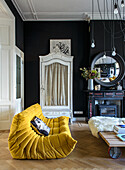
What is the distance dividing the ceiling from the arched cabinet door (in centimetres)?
127

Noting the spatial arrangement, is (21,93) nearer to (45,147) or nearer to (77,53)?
(77,53)

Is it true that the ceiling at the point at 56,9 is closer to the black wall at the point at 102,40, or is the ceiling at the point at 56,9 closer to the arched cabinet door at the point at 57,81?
the black wall at the point at 102,40

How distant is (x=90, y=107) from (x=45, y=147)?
270 centimetres

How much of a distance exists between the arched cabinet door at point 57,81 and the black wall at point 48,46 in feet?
1.15

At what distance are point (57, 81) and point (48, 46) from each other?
1.28 m

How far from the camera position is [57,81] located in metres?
5.13

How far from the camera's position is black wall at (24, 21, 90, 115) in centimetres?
545

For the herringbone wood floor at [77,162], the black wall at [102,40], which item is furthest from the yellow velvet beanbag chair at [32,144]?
the black wall at [102,40]

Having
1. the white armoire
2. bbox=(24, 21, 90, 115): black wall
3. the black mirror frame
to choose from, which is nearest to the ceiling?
bbox=(24, 21, 90, 115): black wall

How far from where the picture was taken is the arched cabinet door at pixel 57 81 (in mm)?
5125

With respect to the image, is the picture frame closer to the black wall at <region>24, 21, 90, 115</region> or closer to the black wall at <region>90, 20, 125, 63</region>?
the black wall at <region>24, 21, 90, 115</region>

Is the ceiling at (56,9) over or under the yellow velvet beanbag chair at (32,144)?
over

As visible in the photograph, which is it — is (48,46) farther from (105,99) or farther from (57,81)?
(105,99)

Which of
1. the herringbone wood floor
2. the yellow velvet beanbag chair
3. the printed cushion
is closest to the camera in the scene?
the herringbone wood floor
